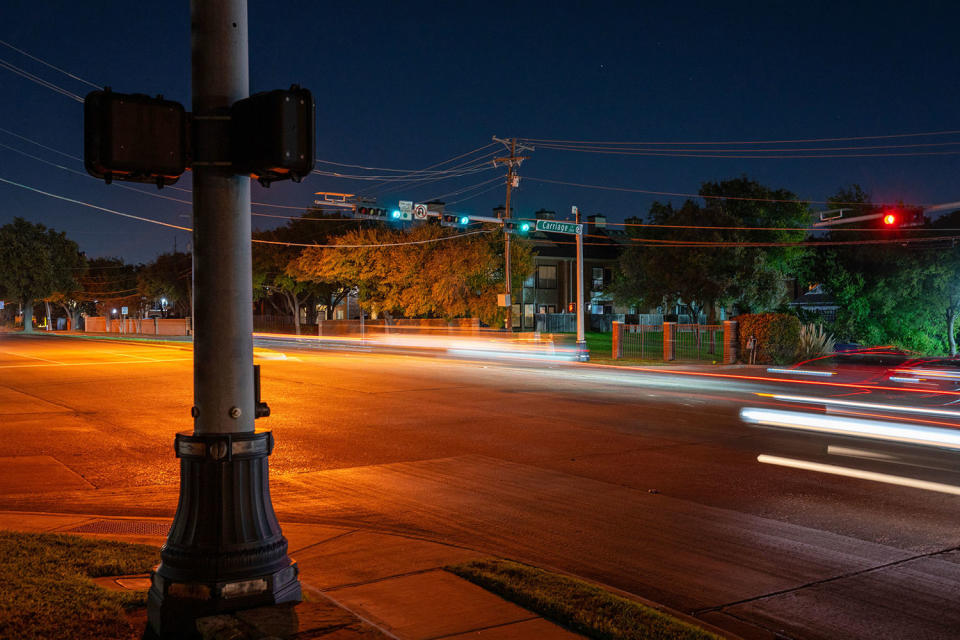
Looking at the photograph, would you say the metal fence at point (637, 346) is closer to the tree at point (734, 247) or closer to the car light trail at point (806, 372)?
the car light trail at point (806, 372)

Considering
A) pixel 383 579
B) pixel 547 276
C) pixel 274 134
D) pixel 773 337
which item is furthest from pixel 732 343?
pixel 547 276

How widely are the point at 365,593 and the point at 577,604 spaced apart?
139cm

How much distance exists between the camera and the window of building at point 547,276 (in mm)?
71875

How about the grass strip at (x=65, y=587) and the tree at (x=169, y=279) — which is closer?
the grass strip at (x=65, y=587)

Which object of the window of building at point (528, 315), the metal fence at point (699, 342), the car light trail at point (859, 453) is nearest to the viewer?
the car light trail at point (859, 453)

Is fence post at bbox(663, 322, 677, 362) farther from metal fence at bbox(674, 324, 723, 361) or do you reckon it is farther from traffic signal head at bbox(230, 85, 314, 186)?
traffic signal head at bbox(230, 85, 314, 186)

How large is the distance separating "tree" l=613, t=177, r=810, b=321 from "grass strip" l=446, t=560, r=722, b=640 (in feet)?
136

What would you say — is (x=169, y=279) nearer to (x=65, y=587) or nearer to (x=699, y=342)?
(x=699, y=342)

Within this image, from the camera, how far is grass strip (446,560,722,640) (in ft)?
15.5

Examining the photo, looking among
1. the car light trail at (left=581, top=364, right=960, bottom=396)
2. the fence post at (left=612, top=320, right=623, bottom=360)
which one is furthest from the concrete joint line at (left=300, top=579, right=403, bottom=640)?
the fence post at (left=612, top=320, right=623, bottom=360)

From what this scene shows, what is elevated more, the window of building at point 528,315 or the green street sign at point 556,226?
the green street sign at point 556,226

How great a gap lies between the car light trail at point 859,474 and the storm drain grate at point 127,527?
742cm

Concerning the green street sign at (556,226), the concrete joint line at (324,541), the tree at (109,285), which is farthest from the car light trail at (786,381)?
the tree at (109,285)

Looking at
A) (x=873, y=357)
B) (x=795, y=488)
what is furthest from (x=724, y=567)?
(x=873, y=357)
